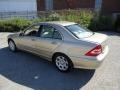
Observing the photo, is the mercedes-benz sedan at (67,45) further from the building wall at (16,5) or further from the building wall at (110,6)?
the building wall at (110,6)

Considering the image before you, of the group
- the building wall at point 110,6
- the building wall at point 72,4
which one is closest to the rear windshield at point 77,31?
the building wall at point 110,6

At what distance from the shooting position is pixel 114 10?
2000 cm

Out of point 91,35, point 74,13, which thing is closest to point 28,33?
point 91,35

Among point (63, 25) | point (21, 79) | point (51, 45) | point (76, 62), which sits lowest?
point (21, 79)

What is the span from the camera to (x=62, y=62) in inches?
221

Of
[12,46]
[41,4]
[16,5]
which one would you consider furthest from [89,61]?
[41,4]

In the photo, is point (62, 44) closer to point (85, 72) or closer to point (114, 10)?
point (85, 72)

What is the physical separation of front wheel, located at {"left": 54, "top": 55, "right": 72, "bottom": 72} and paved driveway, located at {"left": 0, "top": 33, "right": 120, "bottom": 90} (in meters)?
0.16

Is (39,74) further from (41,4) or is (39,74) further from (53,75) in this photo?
(41,4)

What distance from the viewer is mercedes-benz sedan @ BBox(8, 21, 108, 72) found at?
5.05 meters

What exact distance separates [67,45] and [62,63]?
2.06ft

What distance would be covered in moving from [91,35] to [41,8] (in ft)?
58.1

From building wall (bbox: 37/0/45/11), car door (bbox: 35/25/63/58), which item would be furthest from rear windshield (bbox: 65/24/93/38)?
building wall (bbox: 37/0/45/11)

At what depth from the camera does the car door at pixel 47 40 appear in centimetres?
570
